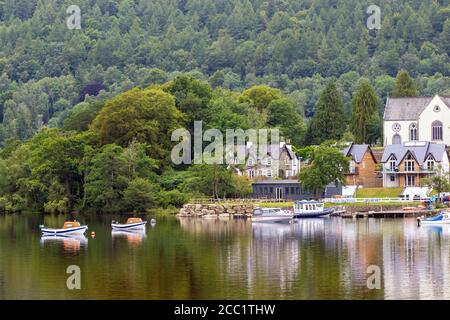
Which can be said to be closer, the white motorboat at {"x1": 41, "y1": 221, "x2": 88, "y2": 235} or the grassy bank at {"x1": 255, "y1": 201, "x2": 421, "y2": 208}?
the white motorboat at {"x1": 41, "y1": 221, "x2": 88, "y2": 235}

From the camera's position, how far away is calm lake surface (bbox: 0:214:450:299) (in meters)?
46.7

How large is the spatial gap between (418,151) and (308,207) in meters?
14.1

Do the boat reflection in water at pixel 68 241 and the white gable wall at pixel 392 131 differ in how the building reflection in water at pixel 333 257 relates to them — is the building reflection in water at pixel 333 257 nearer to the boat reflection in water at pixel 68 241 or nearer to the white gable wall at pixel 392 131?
the boat reflection in water at pixel 68 241

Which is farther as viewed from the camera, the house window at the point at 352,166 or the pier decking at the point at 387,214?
the house window at the point at 352,166

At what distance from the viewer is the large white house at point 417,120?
105062 millimetres

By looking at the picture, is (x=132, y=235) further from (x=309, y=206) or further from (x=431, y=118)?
(x=431, y=118)

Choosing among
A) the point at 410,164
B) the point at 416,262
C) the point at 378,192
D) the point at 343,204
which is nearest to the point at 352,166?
the point at 378,192

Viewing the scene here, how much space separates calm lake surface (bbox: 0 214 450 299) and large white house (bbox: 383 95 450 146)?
2719 centimetres

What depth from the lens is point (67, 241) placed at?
7000 centimetres

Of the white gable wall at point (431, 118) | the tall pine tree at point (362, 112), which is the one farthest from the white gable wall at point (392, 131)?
the tall pine tree at point (362, 112)

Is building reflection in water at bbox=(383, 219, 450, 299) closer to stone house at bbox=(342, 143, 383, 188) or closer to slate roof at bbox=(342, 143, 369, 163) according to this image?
stone house at bbox=(342, 143, 383, 188)

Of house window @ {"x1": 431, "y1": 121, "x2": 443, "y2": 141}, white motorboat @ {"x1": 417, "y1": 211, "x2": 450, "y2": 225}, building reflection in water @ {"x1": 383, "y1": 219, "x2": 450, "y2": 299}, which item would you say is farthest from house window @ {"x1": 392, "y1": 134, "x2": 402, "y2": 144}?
building reflection in water @ {"x1": 383, "y1": 219, "x2": 450, "y2": 299}

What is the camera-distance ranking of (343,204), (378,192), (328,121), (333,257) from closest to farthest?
(333,257) < (343,204) < (378,192) < (328,121)

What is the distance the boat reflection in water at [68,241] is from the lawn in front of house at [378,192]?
30530 mm
